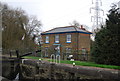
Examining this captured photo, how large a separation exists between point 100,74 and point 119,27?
4.74 metres

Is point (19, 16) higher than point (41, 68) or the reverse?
higher

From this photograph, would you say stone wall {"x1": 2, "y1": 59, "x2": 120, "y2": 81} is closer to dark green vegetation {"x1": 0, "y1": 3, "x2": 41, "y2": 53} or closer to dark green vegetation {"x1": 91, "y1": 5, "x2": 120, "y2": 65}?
dark green vegetation {"x1": 91, "y1": 5, "x2": 120, "y2": 65}

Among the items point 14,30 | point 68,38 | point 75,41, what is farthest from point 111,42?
point 14,30

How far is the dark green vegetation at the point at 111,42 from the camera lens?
35.6 ft

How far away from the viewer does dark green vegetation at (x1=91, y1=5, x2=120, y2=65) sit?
427 inches

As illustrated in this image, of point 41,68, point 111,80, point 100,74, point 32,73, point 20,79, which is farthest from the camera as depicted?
point 20,79

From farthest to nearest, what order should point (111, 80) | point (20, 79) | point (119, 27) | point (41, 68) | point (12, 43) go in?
point (12, 43) < point (20, 79) < point (41, 68) < point (119, 27) < point (111, 80)

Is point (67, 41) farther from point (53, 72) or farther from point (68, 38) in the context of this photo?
point (53, 72)

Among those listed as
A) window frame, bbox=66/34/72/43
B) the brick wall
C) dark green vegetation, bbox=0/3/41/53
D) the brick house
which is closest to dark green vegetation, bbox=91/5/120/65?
the brick house

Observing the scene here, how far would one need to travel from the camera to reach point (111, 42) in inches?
443

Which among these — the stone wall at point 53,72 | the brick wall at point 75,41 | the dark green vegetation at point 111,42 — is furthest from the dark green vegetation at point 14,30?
the dark green vegetation at point 111,42

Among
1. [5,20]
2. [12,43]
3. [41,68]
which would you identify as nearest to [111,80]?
[41,68]

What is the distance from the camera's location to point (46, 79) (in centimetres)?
1186

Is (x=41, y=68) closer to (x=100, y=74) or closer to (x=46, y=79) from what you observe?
(x=46, y=79)
